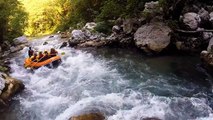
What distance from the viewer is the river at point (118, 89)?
35.5ft

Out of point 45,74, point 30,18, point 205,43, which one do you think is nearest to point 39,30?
point 30,18

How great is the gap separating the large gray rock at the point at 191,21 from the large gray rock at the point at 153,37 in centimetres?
106

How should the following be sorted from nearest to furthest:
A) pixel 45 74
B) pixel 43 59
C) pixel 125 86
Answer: pixel 125 86 → pixel 45 74 → pixel 43 59

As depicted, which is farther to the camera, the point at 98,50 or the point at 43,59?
the point at 98,50

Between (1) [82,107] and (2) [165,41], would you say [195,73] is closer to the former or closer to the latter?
(2) [165,41]

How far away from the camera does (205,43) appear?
15.9 meters

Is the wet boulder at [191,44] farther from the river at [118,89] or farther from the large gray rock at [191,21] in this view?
the river at [118,89]

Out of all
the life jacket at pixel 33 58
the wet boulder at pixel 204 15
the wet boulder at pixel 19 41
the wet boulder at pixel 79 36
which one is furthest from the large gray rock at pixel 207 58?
the wet boulder at pixel 19 41

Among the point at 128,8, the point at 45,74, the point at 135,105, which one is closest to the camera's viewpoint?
the point at 135,105

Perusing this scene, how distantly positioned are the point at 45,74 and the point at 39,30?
16617 millimetres

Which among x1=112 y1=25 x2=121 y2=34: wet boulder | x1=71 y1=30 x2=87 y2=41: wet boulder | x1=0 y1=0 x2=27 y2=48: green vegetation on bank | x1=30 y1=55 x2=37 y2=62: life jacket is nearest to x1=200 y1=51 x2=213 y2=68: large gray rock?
x1=112 y1=25 x2=121 y2=34: wet boulder

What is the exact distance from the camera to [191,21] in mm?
16188

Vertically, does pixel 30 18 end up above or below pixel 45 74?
below

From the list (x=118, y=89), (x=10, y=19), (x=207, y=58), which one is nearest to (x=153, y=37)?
(x=207, y=58)
